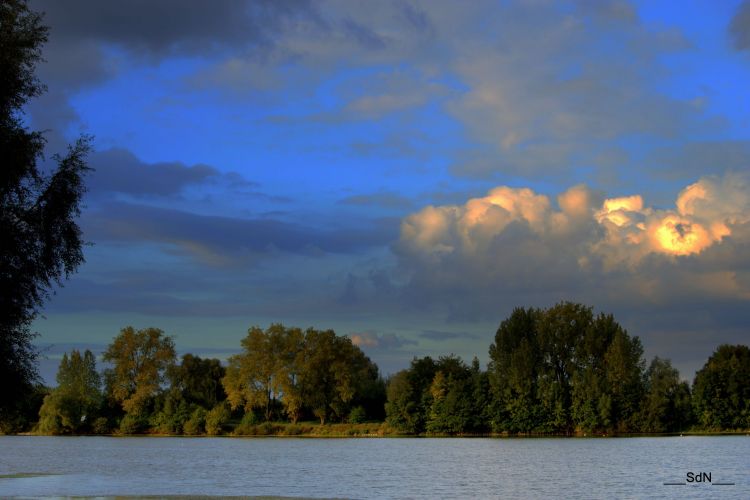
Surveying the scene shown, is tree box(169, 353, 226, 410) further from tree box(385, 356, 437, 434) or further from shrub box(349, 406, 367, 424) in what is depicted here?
tree box(385, 356, 437, 434)

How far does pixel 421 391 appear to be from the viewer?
118 metres

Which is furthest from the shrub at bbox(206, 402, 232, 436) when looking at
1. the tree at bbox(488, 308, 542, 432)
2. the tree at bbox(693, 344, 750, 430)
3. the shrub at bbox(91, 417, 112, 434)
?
the tree at bbox(693, 344, 750, 430)

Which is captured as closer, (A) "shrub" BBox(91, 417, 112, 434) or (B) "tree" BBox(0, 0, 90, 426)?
(B) "tree" BBox(0, 0, 90, 426)

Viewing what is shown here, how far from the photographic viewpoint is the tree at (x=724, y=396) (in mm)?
103875

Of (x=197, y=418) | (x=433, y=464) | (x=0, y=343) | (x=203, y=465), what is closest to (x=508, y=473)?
(x=433, y=464)

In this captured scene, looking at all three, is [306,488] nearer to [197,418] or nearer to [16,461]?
[16,461]

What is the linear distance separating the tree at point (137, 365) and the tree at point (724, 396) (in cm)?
7397

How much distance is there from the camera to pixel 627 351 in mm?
107375

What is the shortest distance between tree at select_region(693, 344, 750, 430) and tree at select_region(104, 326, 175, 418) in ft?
243

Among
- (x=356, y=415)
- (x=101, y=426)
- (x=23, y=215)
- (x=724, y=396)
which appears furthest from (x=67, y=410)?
(x=23, y=215)

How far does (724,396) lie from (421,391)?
39.5 meters

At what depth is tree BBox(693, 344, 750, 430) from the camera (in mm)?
103875

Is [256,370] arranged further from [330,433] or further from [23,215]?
[23,215]

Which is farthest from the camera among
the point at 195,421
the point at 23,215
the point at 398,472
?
the point at 195,421
